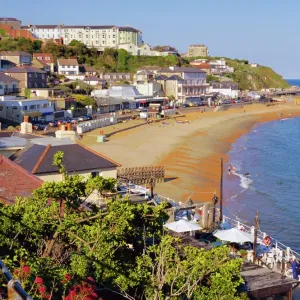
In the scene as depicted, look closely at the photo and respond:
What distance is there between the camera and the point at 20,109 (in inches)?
2063

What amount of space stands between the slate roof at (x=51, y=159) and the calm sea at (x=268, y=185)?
886 cm

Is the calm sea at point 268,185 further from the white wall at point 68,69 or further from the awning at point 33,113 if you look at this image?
the white wall at point 68,69

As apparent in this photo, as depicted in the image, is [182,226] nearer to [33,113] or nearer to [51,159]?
[51,159]

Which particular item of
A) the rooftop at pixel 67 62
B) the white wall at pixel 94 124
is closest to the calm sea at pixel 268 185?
the white wall at pixel 94 124

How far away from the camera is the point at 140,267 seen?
30.5 feet

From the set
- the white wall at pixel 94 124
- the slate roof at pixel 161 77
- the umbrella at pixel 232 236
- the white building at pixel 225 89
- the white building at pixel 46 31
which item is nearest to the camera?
the umbrella at pixel 232 236

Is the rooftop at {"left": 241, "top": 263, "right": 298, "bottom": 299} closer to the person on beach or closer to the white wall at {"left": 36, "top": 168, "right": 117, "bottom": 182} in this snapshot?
the person on beach

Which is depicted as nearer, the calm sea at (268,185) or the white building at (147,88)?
the calm sea at (268,185)

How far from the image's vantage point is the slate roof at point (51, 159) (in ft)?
57.2

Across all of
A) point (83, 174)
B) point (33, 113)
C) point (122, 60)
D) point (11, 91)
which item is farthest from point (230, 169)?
point (122, 60)

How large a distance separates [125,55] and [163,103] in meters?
28.0

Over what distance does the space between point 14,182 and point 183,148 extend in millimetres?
34797

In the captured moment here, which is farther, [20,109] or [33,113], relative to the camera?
[33,113]

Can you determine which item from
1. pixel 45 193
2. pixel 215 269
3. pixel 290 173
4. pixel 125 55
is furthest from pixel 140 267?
pixel 125 55
